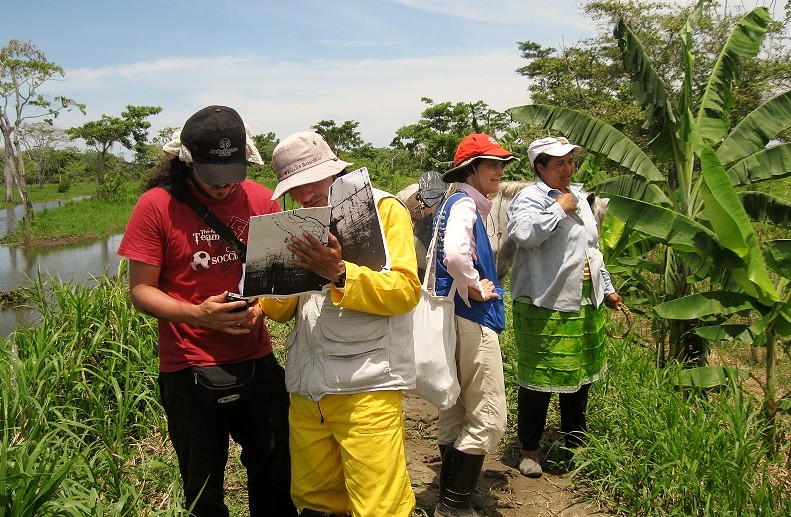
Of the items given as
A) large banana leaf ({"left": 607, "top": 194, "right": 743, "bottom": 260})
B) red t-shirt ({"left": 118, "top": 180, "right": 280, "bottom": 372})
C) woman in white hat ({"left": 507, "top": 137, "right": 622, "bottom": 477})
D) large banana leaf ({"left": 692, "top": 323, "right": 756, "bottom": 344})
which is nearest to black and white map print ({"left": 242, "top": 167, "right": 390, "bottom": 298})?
red t-shirt ({"left": 118, "top": 180, "right": 280, "bottom": 372})

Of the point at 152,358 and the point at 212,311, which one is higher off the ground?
the point at 212,311

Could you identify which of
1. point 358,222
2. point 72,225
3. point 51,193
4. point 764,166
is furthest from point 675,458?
point 51,193

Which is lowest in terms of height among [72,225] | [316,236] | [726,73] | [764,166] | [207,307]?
[72,225]

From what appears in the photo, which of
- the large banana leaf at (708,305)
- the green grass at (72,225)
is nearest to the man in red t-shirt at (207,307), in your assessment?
the large banana leaf at (708,305)

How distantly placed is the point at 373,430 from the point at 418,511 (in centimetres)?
114

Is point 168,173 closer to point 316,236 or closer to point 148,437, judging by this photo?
point 316,236

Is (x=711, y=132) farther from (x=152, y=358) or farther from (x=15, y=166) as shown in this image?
(x=15, y=166)

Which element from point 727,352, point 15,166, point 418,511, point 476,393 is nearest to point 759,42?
point 727,352

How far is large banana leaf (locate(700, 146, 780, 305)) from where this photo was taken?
3512 millimetres

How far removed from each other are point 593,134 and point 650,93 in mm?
543

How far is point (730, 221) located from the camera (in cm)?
353

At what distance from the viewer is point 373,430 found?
213 centimetres

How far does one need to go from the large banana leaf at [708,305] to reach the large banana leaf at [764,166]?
1.12 metres

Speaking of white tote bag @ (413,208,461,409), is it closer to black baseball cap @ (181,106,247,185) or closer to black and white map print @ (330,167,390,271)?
black and white map print @ (330,167,390,271)
